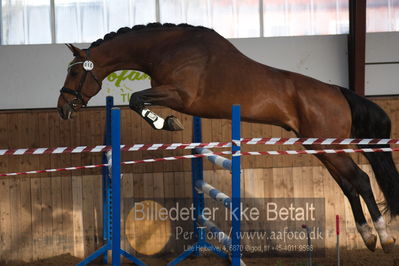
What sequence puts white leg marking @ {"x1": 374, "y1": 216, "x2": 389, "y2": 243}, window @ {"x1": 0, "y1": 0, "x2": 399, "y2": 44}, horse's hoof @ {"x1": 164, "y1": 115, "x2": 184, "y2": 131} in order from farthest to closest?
window @ {"x1": 0, "y1": 0, "x2": 399, "y2": 44} → white leg marking @ {"x1": 374, "y1": 216, "x2": 389, "y2": 243} → horse's hoof @ {"x1": 164, "y1": 115, "x2": 184, "y2": 131}

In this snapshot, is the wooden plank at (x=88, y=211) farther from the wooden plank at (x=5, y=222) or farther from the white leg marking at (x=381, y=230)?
the white leg marking at (x=381, y=230)

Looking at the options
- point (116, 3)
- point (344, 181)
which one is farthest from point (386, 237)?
point (116, 3)

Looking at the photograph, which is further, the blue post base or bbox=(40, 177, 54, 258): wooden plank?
bbox=(40, 177, 54, 258): wooden plank

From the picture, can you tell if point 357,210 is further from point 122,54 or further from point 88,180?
point 88,180

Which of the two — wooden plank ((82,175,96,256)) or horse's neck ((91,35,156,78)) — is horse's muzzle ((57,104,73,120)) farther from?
wooden plank ((82,175,96,256))

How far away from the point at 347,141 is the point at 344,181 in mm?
374

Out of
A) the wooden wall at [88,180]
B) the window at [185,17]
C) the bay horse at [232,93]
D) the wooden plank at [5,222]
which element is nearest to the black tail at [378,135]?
the bay horse at [232,93]

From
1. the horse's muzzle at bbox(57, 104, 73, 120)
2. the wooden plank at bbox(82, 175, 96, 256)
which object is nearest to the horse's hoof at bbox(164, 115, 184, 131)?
the horse's muzzle at bbox(57, 104, 73, 120)

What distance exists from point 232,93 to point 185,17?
199 cm

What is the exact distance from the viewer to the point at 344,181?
16.9 feet

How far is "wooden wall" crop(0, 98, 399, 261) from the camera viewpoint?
6.54 metres

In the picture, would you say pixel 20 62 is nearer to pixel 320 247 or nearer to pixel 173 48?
pixel 173 48

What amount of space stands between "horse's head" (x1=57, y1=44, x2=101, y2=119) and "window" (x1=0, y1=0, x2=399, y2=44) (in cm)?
161

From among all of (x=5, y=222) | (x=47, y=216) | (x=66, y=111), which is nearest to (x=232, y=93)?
(x=66, y=111)
